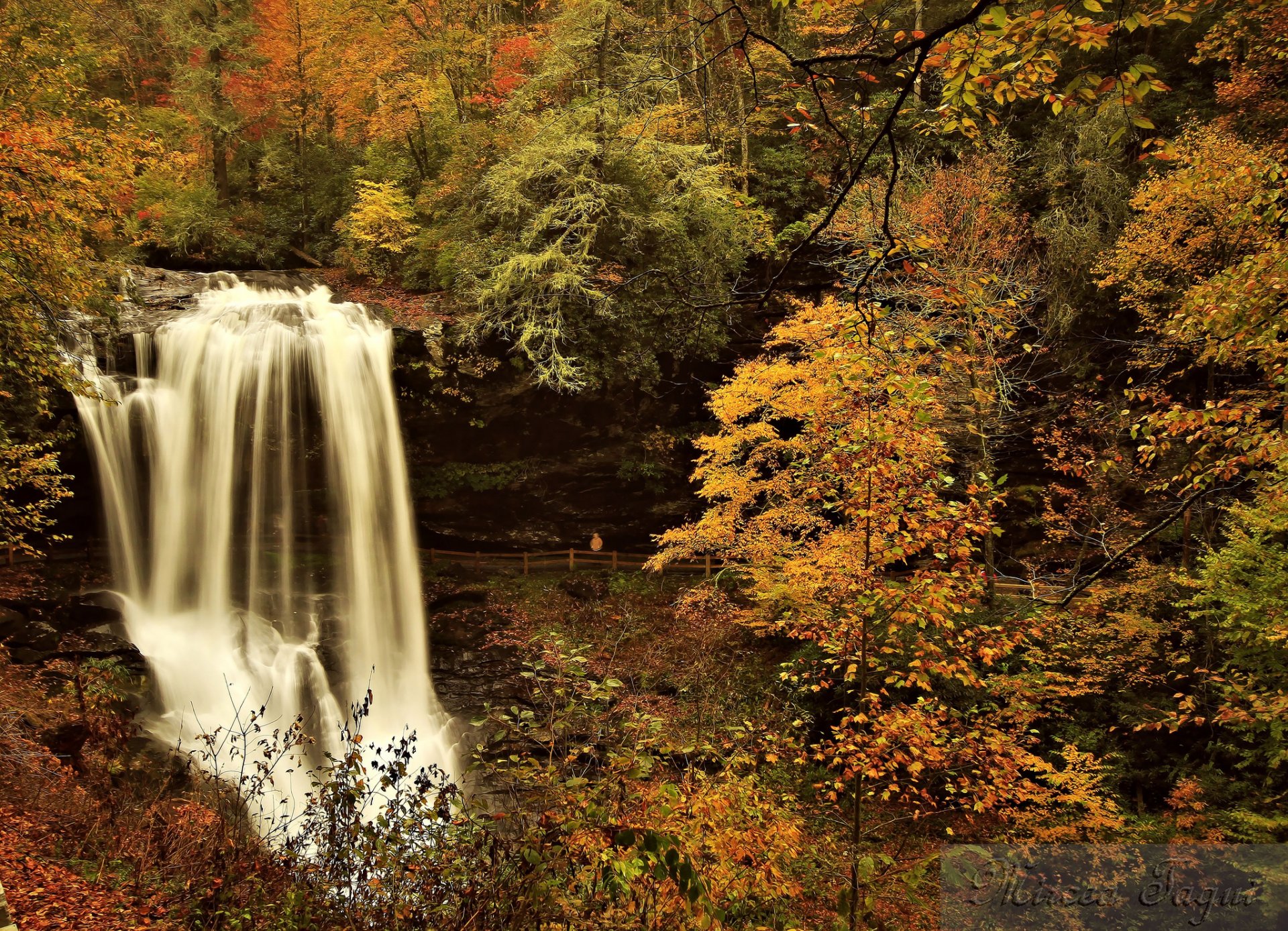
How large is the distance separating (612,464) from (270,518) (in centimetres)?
748

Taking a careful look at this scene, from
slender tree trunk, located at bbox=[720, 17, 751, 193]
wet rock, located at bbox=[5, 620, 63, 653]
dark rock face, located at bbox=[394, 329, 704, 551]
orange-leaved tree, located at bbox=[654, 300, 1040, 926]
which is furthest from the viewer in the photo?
slender tree trunk, located at bbox=[720, 17, 751, 193]

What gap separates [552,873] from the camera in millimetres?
3609

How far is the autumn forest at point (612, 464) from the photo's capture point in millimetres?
4305

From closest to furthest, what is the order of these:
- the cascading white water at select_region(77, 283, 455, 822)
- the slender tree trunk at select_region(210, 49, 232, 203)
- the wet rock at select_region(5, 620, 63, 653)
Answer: the wet rock at select_region(5, 620, 63, 653) → the cascading white water at select_region(77, 283, 455, 822) → the slender tree trunk at select_region(210, 49, 232, 203)

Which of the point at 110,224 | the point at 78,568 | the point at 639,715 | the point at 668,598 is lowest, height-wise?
the point at 668,598

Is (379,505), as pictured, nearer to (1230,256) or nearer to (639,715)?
(639,715)

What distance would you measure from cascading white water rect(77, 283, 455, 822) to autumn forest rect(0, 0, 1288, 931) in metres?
0.09

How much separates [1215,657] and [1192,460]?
8449mm

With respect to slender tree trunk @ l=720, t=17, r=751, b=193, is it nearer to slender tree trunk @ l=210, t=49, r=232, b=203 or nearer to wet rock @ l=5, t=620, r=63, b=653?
slender tree trunk @ l=210, t=49, r=232, b=203

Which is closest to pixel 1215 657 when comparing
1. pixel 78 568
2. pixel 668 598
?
pixel 668 598

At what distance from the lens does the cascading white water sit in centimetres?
1232

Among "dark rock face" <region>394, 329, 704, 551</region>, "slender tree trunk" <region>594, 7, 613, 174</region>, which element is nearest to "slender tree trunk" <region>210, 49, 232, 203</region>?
"dark rock face" <region>394, 329, 704, 551</region>

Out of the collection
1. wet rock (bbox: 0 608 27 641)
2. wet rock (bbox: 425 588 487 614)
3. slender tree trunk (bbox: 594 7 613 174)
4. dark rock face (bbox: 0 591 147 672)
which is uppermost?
slender tree trunk (bbox: 594 7 613 174)

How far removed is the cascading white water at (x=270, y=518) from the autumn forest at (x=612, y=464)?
0.09m
